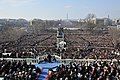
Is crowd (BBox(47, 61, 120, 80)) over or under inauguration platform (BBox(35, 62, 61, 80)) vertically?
over

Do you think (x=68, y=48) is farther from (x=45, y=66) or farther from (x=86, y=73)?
(x=86, y=73)

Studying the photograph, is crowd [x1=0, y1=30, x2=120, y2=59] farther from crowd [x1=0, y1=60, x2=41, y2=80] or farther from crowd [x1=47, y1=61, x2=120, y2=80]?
crowd [x1=47, y1=61, x2=120, y2=80]

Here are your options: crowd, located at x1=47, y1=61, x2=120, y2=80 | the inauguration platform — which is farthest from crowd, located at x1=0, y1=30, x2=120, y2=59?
crowd, located at x1=47, y1=61, x2=120, y2=80

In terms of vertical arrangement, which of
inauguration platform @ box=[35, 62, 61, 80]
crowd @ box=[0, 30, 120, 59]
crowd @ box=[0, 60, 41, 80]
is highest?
crowd @ box=[0, 60, 41, 80]

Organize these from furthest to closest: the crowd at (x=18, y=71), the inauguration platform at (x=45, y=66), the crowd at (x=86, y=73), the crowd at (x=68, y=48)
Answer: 1. the crowd at (x=68, y=48)
2. the inauguration platform at (x=45, y=66)
3. the crowd at (x=86, y=73)
4. the crowd at (x=18, y=71)

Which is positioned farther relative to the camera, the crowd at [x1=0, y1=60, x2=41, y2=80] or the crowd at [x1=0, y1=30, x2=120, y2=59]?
the crowd at [x1=0, y1=30, x2=120, y2=59]

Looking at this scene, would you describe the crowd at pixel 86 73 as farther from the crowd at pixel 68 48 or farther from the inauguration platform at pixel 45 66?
the crowd at pixel 68 48

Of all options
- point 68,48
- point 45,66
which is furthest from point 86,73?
point 68,48

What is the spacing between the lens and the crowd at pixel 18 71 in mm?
19995

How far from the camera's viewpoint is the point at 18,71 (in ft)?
72.1

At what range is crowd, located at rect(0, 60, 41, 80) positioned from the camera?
19995 mm

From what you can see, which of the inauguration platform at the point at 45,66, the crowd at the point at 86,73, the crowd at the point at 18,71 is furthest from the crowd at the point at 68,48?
the crowd at the point at 86,73

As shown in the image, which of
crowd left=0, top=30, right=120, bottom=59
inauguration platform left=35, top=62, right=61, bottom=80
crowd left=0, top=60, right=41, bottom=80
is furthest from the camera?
crowd left=0, top=30, right=120, bottom=59

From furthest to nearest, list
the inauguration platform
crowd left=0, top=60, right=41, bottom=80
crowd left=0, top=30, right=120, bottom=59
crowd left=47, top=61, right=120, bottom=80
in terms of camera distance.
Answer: crowd left=0, top=30, right=120, bottom=59 → the inauguration platform → crowd left=47, top=61, right=120, bottom=80 → crowd left=0, top=60, right=41, bottom=80
